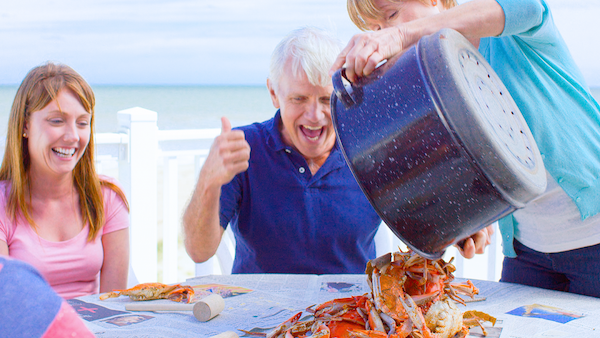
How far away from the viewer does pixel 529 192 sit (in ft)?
2.70

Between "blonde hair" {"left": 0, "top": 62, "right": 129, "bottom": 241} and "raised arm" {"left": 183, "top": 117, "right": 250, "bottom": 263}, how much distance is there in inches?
26.5

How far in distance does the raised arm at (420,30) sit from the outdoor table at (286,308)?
0.63m

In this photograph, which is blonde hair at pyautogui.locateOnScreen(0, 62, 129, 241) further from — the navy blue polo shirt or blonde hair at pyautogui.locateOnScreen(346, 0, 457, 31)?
blonde hair at pyautogui.locateOnScreen(346, 0, 457, 31)

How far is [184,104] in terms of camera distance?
92.6 ft

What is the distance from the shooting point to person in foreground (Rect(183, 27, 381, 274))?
5.39ft

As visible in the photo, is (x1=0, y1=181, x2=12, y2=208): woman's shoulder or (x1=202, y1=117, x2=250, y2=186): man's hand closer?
(x1=202, y1=117, x2=250, y2=186): man's hand

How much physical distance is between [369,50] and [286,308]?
0.69 metres

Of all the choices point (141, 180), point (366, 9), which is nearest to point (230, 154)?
point (366, 9)

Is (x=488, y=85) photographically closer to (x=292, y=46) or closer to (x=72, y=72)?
(x=292, y=46)

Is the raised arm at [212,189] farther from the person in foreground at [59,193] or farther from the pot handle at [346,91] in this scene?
the person in foreground at [59,193]

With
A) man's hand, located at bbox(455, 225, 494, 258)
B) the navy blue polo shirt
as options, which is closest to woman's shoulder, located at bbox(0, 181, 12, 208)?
the navy blue polo shirt

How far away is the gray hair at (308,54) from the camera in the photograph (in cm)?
159

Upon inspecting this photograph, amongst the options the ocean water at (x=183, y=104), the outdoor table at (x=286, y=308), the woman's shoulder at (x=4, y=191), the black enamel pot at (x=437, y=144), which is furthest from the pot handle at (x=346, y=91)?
the ocean water at (x=183, y=104)

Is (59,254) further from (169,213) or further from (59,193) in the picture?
(169,213)
